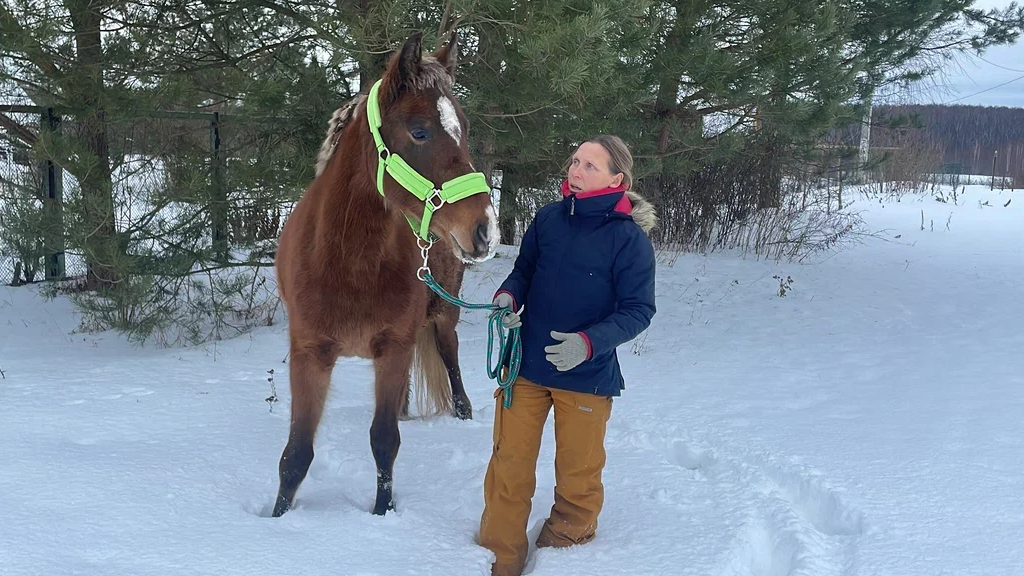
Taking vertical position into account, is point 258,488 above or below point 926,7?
below

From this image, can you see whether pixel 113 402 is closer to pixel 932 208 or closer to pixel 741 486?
pixel 741 486

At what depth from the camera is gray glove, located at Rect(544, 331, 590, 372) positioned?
245 cm

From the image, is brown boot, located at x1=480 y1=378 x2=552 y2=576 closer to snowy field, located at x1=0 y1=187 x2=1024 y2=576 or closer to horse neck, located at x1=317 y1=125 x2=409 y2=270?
snowy field, located at x1=0 y1=187 x2=1024 y2=576

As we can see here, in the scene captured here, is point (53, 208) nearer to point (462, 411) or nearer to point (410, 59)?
point (462, 411)

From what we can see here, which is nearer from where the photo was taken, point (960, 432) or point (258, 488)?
point (258, 488)

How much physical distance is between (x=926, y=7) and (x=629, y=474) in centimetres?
620

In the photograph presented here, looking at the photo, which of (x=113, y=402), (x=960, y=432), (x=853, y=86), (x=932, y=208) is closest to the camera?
(x=960, y=432)

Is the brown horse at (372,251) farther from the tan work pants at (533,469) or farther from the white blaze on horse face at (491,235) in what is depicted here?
the tan work pants at (533,469)

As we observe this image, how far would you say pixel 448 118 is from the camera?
2580 millimetres

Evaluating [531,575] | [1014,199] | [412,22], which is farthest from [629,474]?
[1014,199]

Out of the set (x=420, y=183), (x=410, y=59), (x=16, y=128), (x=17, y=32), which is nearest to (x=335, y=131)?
(x=410, y=59)

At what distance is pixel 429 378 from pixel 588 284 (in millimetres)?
1809

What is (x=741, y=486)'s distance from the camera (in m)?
3.33

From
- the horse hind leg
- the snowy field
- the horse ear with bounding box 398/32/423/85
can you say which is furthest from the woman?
the horse hind leg
